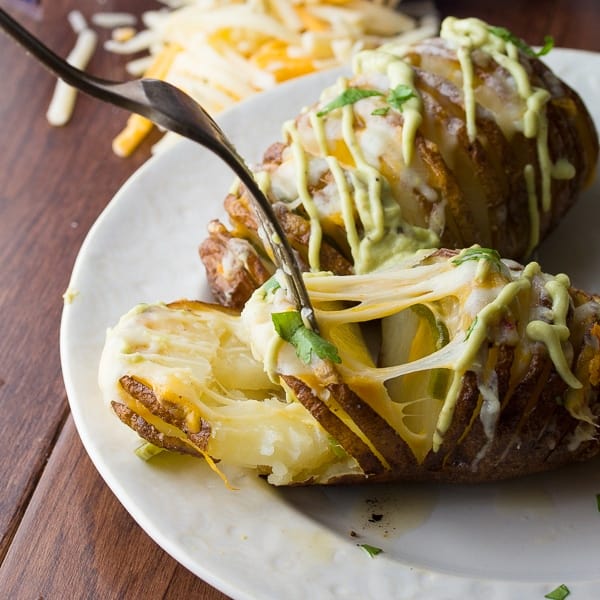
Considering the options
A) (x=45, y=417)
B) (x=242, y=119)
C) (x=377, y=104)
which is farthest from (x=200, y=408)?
(x=242, y=119)

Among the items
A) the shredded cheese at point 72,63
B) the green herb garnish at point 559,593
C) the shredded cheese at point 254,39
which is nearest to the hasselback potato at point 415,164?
the green herb garnish at point 559,593

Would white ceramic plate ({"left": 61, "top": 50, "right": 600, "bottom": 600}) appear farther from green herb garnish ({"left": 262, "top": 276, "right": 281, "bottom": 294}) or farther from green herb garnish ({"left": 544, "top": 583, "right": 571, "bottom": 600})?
green herb garnish ({"left": 262, "top": 276, "right": 281, "bottom": 294})

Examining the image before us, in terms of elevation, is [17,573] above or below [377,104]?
below

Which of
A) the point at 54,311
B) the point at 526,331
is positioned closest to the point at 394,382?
the point at 526,331

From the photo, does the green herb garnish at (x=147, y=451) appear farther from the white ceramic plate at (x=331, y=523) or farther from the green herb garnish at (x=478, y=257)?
the green herb garnish at (x=478, y=257)

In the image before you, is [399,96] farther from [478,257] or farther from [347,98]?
[478,257]

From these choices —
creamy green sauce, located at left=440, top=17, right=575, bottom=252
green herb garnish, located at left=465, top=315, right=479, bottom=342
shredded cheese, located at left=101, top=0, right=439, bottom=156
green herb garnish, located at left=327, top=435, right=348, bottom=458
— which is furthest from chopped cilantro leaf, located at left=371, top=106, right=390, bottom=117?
shredded cheese, located at left=101, top=0, right=439, bottom=156

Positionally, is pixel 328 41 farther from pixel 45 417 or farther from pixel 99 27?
pixel 45 417
